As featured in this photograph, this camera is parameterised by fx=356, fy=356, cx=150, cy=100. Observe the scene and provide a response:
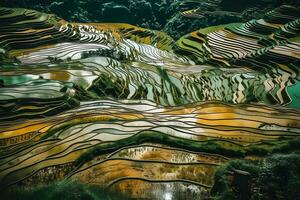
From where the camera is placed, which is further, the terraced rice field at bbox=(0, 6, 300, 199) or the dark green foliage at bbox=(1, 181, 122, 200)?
the terraced rice field at bbox=(0, 6, 300, 199)

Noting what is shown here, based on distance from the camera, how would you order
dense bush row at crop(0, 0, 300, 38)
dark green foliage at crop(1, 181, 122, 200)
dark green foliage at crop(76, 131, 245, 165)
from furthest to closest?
dense bush row at crop(0, 0, 300, 38) < dark green foliage at crop(76, 131, 245, 165) < dark green foliage at crop(1, 181, 122, 200)

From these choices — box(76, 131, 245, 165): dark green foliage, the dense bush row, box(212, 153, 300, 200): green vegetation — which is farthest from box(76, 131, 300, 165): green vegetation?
the dense bush row

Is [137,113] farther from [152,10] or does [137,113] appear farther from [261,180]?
[152,10]

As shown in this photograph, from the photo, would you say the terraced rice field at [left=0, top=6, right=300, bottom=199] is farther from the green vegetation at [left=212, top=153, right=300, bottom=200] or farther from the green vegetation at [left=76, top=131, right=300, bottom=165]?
the green vegetation at [left=212, top=153, right=300, bottom=200]

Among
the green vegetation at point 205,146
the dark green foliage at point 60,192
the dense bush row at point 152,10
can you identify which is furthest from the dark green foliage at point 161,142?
the dense bush row at point 152,10

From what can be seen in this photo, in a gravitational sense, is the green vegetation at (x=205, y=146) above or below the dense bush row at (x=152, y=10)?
above

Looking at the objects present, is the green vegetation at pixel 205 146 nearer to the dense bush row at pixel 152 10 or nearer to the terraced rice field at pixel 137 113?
the terraced rice field at pixel 137 113
